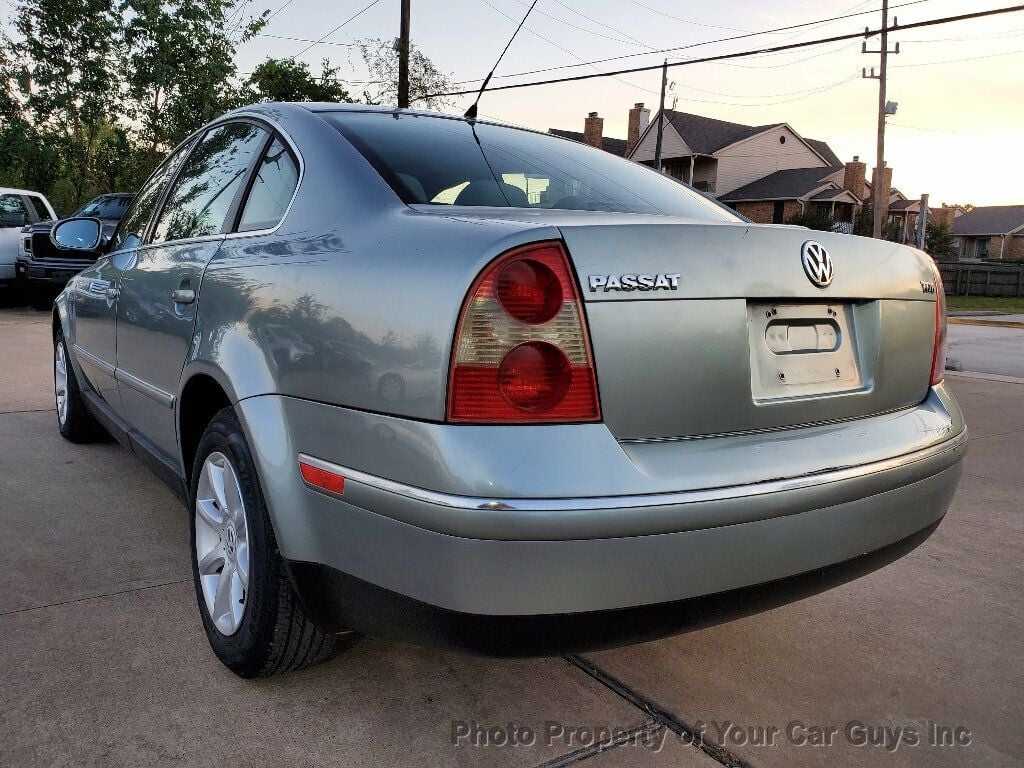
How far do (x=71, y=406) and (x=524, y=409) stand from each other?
380 centimetres

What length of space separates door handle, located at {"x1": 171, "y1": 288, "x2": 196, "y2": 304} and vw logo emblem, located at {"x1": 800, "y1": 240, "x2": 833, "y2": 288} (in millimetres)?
1746

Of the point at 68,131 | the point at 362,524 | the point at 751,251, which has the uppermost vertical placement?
the point at 68,131

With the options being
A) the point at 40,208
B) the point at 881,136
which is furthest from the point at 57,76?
the point at 881,136

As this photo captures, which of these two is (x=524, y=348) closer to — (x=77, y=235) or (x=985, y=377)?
(x=77, y=235)

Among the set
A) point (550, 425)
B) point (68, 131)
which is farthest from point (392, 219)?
point (68, 131)

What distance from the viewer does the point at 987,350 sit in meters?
12.8

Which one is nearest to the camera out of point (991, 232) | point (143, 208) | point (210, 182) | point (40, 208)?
point (210, 182)

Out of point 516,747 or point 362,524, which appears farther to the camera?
point 516,747

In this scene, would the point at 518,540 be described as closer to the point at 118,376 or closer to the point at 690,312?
the point at 690,312

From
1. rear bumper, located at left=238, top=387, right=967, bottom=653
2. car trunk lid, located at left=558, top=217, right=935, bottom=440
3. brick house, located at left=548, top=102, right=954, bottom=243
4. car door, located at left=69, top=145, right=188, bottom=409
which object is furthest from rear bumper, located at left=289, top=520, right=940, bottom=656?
brick house, located at left=548, top=102, right=954, bottom=243

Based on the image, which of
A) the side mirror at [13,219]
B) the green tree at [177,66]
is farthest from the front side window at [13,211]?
the green tree at [177,66]

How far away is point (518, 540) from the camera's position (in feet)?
5.27

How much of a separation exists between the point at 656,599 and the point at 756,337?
627mm

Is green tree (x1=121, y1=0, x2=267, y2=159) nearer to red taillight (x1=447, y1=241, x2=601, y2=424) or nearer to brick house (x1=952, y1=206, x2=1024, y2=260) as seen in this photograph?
red taillight (x1=447, y1=241, x2=601, y2=424)
